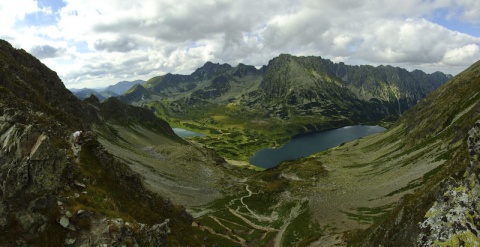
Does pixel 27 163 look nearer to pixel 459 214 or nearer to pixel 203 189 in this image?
pixel 459 214

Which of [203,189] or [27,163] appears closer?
[27,163]

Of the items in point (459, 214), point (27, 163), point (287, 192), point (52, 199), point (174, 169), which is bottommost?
point (287, 192)

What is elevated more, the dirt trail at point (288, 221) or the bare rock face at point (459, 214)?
the bare rock face at point (459, 214)

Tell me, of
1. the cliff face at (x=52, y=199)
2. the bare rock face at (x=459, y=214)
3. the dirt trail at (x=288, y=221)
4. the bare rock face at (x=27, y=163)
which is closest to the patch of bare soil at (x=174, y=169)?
the dirt trail at (x=288, y=221)

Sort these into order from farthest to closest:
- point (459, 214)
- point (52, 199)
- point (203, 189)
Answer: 1. point (203, 189)
2. point (52, 199)
3. point (459, 214)

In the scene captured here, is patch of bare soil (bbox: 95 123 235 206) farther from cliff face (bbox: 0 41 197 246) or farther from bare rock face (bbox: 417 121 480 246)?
bare rock face (bbox: 417 121 480 246)

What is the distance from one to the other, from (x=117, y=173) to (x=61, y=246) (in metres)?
19.9

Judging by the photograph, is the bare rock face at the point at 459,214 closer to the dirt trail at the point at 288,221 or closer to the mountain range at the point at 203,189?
the mountain range at the point at 203,189

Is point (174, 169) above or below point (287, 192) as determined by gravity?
above

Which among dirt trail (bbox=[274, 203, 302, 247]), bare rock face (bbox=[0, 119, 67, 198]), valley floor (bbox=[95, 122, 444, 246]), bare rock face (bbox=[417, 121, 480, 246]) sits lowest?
dirt trail (bbox=[274, 203, 302, 247])

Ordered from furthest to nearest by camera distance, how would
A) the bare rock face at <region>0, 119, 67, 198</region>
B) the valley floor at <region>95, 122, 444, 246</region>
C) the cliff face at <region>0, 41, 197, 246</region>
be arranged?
the valley floor at <region>95, 122, 444, 246</region> → the bare rock face at <region>0, 119, 67, 198</region> → the cliff face at <region>0, 41, 197, 246</region>

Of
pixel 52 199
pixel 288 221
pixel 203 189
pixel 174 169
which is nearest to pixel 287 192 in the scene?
pixel 288 221

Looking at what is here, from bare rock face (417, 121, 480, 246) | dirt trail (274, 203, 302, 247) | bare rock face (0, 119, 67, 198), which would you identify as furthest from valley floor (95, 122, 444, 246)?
bare rock face (0, 119, 67, 198)

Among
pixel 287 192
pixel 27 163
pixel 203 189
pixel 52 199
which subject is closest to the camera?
pixel 52 199
